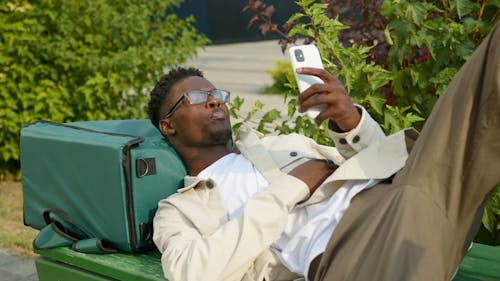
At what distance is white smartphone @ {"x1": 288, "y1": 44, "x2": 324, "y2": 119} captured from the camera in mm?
2625

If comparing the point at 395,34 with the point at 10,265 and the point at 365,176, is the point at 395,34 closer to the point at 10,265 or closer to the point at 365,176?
the point at 365,176

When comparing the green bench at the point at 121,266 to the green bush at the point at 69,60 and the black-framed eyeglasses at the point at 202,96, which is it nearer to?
the black-framed eyeglasses at the point at 202,96

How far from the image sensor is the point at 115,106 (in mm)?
6402

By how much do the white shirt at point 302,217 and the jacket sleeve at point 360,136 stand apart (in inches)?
5.6

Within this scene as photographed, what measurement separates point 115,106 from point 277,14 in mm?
13302

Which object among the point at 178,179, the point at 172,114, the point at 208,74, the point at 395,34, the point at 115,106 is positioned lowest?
the point at 208,74

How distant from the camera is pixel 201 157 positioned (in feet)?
10.6

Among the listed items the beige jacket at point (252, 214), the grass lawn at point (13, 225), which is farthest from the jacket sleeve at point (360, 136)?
the grass lawn at point (13, 225)

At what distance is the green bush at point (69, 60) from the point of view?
19.8 ft

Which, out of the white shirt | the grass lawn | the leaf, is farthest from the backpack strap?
the grass lawn

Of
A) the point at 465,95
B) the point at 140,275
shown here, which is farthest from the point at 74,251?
the point at 465,95

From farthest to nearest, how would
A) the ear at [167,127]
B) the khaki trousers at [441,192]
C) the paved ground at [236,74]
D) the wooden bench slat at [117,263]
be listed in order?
1. the paved ground at [236,74]
2. the ear at [167,127]
3. the wooden bench slat at [117,263]
4. the khaki trousers at [441,192]

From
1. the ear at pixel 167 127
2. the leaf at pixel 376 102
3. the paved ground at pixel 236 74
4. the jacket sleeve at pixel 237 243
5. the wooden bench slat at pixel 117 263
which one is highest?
the leaf at pixel 376 102

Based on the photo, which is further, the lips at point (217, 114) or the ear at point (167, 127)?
the ear at point (167, 127)
